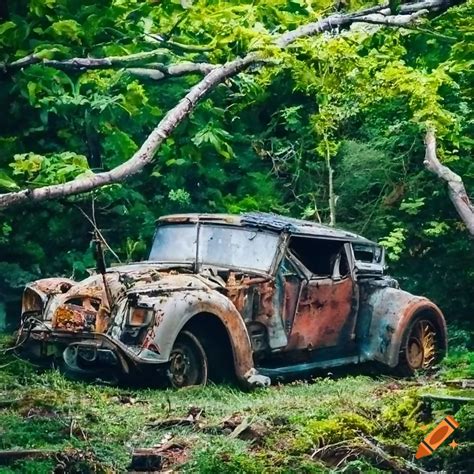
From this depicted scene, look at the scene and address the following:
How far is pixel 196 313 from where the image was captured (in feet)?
27.0

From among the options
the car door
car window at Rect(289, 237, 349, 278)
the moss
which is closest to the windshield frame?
the car door

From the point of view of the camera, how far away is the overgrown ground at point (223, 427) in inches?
227

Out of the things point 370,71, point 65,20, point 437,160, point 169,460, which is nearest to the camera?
point 169,460

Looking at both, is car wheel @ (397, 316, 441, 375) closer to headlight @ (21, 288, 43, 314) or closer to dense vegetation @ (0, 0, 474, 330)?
dense vegetation @ (0, 0, 474, 330)

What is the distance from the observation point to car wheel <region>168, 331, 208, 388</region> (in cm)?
828

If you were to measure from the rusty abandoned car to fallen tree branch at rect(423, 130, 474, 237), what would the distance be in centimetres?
99

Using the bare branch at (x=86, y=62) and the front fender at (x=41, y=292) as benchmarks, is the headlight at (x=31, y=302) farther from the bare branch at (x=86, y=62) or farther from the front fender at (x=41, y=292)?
the bare branch at (x=86, y=62)

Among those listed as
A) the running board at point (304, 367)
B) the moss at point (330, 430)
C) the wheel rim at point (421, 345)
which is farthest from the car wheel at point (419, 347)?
the moss at point (330, 430)

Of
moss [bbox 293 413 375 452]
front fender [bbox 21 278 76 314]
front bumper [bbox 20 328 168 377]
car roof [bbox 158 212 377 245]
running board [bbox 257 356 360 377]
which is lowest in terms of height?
running board [bbox 257 356 360 377]

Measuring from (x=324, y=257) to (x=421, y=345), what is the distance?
146cm

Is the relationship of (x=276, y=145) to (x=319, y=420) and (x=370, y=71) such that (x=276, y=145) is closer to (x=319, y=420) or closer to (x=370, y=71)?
(x=370, y=71)

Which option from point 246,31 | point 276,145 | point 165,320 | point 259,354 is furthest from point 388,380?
point 276,145

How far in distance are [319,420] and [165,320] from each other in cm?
185

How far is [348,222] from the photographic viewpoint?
1385 cm
